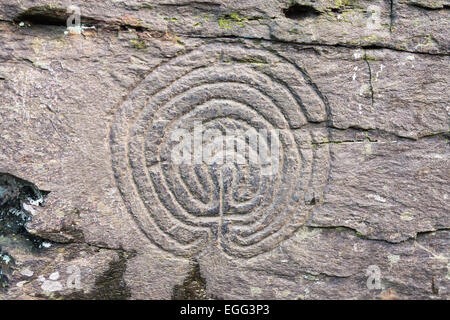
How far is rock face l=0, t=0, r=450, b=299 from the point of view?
2158 mm

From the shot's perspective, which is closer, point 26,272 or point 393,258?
point 26,272

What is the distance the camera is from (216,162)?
2.26 m

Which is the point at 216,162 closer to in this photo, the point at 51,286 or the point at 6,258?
the point at 51,286

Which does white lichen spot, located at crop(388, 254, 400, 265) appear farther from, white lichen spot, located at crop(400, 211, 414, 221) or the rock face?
white lichen spot, located at crop(400, 211, 414, 221)

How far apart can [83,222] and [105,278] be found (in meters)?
0.31

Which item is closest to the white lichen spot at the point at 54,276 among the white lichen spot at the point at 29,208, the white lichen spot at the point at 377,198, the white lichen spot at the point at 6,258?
the white lichen spot at the point at 6,258

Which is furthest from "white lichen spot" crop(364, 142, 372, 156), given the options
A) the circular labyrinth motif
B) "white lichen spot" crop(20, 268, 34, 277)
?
"white lichen spot" crop(20, 268, 34, 277)

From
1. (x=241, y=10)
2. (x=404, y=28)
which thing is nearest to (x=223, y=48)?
(x=241, y=10)

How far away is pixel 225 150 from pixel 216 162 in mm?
77

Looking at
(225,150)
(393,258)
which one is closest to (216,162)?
(225,150)

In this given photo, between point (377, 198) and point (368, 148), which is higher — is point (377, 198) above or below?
below

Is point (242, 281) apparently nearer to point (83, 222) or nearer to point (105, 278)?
point (105, 278)

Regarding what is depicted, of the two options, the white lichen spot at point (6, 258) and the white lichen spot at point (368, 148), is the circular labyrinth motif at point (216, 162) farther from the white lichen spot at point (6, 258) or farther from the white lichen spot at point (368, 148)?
the white lichen spot at point (6, 258)

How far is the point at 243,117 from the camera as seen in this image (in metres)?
2.26
